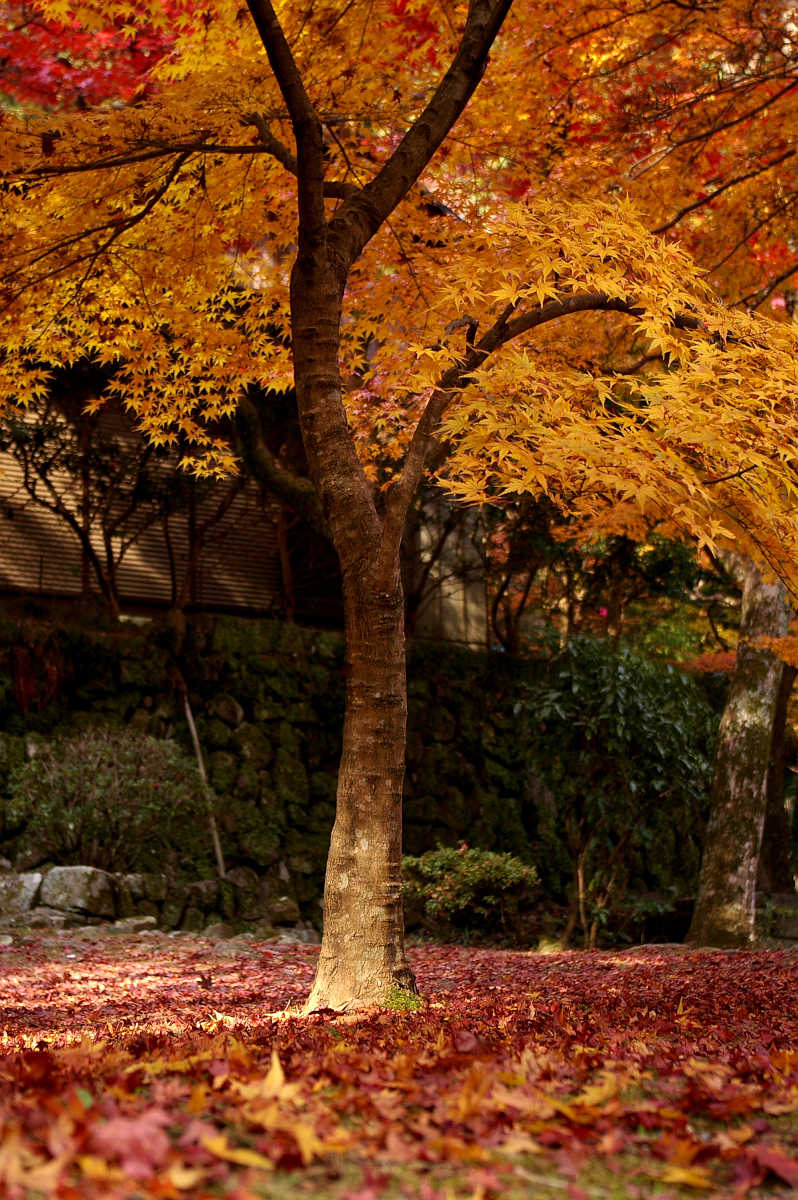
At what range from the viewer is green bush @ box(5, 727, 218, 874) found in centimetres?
916

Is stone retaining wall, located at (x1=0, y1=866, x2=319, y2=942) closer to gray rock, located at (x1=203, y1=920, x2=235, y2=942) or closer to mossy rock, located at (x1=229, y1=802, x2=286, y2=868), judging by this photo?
gray rock, located at (x1=203, y1=920, x2=235, y2=942)

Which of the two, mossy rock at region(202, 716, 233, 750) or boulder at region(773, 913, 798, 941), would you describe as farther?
mossy rock at region(202, 716, 233, 750)

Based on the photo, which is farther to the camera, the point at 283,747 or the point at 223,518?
the point at 223,518

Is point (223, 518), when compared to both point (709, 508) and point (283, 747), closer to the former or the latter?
point (283, 747)

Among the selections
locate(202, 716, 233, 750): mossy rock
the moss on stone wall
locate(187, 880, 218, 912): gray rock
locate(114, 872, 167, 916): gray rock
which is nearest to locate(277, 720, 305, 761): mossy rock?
the moss on stone wall

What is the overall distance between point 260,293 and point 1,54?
14.5 ft

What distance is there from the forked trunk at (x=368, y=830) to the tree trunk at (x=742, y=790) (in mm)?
4540

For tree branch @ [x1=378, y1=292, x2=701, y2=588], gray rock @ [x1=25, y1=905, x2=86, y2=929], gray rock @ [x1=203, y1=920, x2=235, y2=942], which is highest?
tree branch @ [x1=378, y1=292, x2=701, y2=588]

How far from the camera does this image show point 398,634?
518 cm

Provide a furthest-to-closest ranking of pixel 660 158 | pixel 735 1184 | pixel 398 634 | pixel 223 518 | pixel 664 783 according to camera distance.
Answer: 1. pixel 223 518
2. pixel 664 783
3. pixel 660 158
4. pixel 398 634
5. pixel 735 1184

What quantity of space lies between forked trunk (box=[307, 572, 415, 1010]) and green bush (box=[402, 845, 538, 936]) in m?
4.34

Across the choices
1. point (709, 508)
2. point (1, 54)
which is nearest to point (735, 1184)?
point (709, 508)

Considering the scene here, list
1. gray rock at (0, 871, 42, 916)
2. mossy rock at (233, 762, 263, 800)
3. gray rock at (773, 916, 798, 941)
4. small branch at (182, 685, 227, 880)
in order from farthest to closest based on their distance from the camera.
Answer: mossy rock at (233, 762, 263, 800) < gray rock at (773, 916, 798, 941) < small branch at (182, 685, 227, 880) < gray rock at (0, 871, 42, 916)

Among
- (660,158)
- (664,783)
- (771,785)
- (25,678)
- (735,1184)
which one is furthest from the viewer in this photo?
(771,785)
